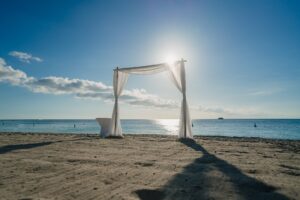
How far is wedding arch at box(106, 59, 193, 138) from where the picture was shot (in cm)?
952

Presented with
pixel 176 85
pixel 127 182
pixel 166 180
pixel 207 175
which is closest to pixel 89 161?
pixel 127 182

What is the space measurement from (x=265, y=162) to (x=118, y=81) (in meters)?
8.08

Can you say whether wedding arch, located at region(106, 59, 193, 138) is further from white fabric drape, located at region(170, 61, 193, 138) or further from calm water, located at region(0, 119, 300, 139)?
calm water, located at region(0, 119, 300, 139)

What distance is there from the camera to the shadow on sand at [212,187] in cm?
272

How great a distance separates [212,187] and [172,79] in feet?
24.8

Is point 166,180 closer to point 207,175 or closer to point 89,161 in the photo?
point 207,175

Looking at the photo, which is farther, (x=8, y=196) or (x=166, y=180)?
(x=166, y=180)

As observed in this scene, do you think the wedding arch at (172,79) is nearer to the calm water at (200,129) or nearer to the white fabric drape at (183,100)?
the white fabric drape at (183,100)

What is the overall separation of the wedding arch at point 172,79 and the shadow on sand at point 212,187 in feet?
18.3

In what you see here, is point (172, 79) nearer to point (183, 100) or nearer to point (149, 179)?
point (183, 100)

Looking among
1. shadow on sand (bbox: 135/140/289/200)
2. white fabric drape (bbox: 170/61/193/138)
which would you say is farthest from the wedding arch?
shadow on sand (bbox: 135/140/289/200)

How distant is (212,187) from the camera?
3018 mm

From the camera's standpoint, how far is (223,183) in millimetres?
3186

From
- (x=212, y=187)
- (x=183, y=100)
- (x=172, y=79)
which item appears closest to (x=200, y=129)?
(x=172, y=79)
